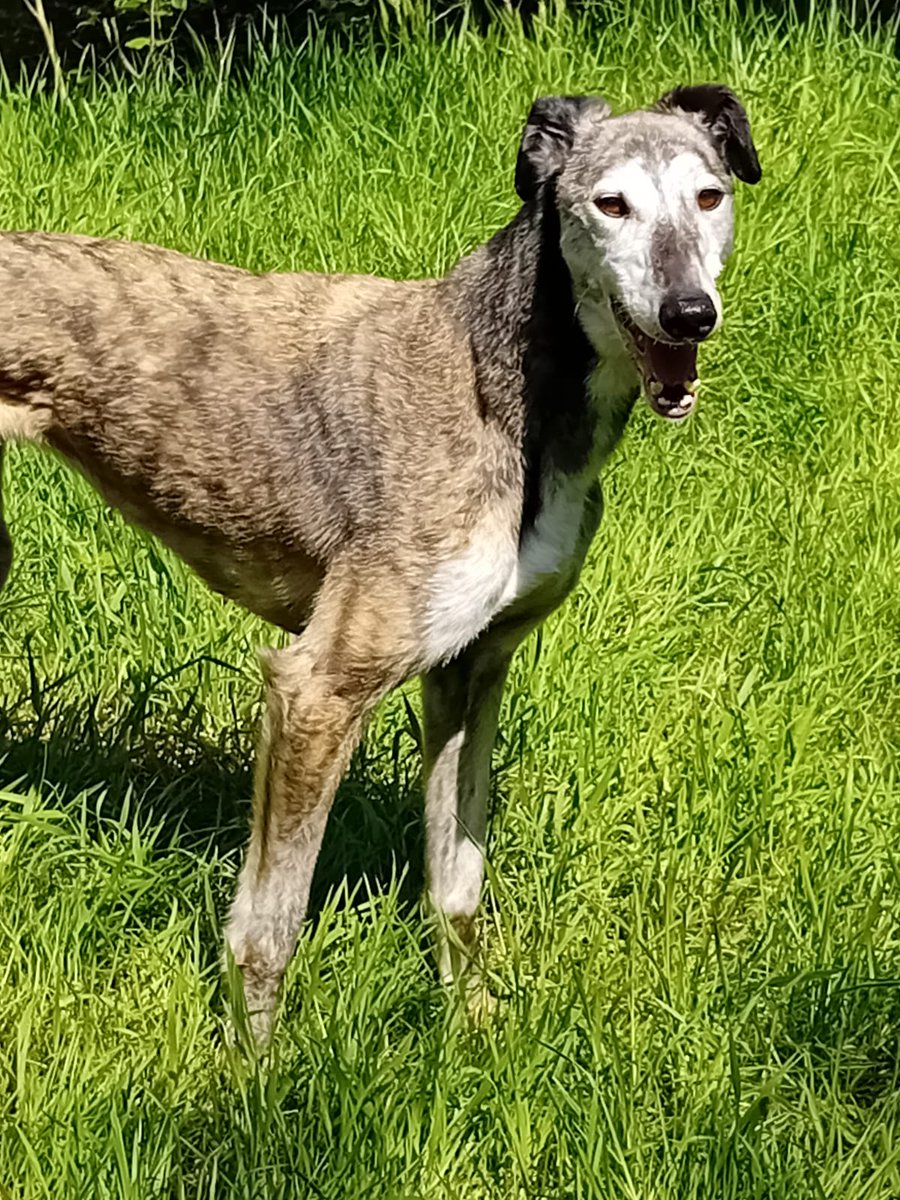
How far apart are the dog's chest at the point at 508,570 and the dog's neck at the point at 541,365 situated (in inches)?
1.4

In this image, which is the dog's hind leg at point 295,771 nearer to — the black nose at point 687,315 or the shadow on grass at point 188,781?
the shadow on grass at point 188,781

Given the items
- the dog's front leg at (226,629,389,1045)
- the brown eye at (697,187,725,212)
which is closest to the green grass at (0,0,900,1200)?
the dog's front leg at (226,629,389,1045)

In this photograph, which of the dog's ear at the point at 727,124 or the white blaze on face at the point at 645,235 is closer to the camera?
the white blaze on face at the point at 645,235

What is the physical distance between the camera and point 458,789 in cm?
406

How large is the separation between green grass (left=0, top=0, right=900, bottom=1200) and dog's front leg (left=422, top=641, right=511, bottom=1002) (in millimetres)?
87

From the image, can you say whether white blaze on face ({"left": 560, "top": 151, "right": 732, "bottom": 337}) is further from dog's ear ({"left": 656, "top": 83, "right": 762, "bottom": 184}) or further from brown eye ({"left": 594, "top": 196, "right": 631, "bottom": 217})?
dog's ear ({"left": 656, "top": 83, "right": 762, "bottom": 184})

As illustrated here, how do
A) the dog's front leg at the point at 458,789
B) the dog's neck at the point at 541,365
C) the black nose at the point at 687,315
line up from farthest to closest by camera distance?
the dog's front leg at the point at 458,789 < the dog's neck at the point at 541,365 < the black nose at the point at 687,315

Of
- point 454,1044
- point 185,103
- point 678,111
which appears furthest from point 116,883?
point 185,103

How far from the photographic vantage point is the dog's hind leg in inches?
142

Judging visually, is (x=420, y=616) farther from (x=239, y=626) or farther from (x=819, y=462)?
(x=819, y=462)

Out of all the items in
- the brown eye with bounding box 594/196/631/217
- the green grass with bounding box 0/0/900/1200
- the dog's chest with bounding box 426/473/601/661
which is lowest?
the green grass with bounding box 0/0/900/1200

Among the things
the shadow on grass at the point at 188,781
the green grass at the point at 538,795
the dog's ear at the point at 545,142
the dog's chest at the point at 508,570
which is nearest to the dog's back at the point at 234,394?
the dog's chest at the point at 508,570

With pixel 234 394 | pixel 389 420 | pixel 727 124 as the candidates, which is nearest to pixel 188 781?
pixel 234 394

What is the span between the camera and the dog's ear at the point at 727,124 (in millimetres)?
3879
